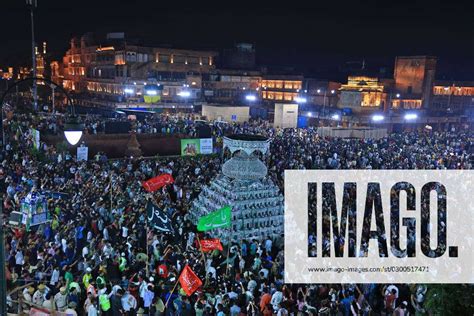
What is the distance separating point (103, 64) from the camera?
5628 cm

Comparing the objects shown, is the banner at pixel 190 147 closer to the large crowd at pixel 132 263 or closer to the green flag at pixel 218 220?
the large crowd at pixel 132 263

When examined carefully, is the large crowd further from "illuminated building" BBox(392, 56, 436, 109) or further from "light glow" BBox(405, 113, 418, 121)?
"illuminated building" BBox(392, 56, 436, 109)

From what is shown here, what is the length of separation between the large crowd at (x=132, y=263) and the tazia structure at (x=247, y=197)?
2.27ft

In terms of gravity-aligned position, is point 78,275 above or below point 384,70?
below

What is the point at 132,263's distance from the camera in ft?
40.2

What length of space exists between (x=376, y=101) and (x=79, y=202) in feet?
150

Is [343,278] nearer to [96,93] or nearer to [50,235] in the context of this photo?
[50,235]

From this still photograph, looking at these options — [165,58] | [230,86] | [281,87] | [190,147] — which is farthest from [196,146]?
[281,87]

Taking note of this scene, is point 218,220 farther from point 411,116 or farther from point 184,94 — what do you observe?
point 411,116

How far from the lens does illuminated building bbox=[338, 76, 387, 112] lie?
55031 millimetres

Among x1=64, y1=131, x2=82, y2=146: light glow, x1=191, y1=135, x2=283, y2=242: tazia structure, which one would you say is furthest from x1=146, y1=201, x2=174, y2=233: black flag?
x1=64, y1=131, x2=82, y2=146: light glow

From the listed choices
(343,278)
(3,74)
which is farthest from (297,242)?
(3,74)

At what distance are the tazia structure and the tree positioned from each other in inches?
375

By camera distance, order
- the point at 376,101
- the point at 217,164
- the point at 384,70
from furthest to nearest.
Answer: the point at 384,70 → the point at 376,101 → the point at 217,164
